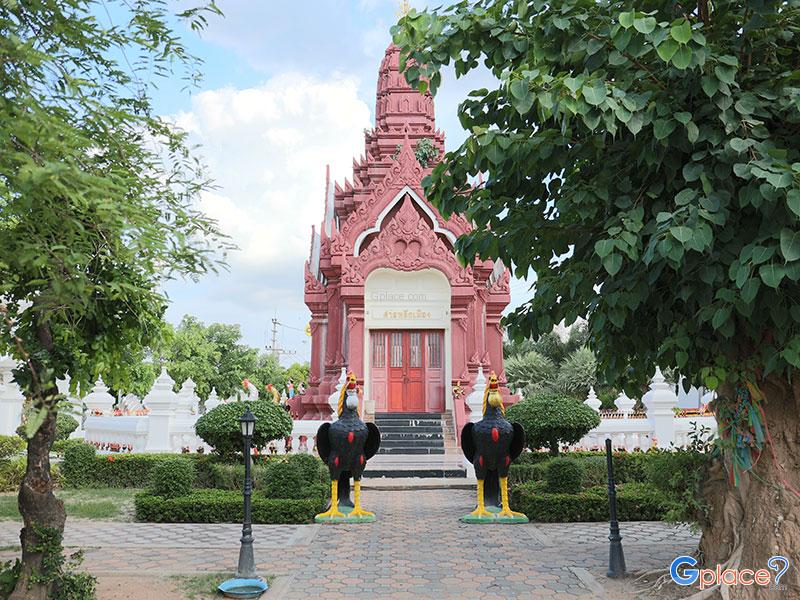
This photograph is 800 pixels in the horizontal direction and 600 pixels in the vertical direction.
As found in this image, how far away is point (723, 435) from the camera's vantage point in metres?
5.30

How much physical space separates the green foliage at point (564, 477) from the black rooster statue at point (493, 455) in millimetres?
662

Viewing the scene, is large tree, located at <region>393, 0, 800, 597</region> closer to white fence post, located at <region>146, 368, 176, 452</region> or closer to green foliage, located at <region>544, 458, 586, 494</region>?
green foliage, located at <region>544, 458, 586, 494</region>

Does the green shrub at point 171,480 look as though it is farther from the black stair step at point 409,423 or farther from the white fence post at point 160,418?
the black stair step at point 409,423

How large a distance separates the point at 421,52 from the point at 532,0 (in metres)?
Answer: 0.94

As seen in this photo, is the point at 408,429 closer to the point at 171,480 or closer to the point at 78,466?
the point at 78,466

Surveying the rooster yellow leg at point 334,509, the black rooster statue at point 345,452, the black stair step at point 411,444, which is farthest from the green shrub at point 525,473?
the black stair step at point 411,444

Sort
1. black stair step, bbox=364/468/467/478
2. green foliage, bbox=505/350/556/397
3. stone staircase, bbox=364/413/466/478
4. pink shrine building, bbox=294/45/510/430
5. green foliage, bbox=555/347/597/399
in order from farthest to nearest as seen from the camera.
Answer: green foliage, bbox=505/350/556/397 → green foliage, bbox=555/347/597/399 → pink shrine building, bbox=294/45/510/430 → stone staircase, bbox=364/413/466/478 → black stair step, bbox=364/468/467/478

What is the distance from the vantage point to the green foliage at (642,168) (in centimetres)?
399

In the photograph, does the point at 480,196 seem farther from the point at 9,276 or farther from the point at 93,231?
the point at 9,276

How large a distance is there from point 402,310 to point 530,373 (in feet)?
38.3

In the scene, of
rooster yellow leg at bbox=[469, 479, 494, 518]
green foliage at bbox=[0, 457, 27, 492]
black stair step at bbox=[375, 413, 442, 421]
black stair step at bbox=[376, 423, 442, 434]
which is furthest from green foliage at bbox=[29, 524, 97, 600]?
black stair step at bbox=[375, 413, 442, 421]

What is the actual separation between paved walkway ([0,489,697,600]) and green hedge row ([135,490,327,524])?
24 centimetres

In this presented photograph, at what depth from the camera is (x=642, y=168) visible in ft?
16.3

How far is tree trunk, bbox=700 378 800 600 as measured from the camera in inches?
193
